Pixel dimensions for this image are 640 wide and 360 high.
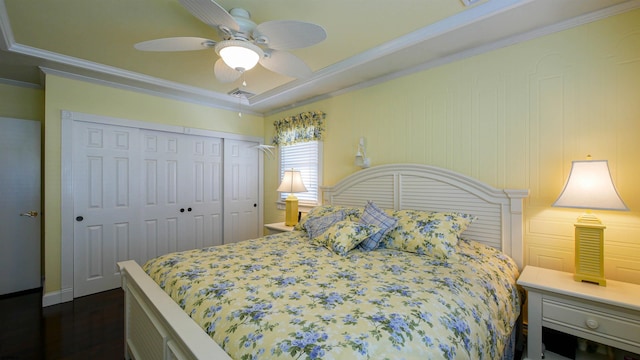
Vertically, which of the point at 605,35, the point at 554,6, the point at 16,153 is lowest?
the point at 16,153

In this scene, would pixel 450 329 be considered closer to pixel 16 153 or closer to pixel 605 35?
pixel 605 35

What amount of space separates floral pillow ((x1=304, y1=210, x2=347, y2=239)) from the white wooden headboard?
528 mm

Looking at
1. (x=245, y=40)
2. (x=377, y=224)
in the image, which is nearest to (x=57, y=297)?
(x=245, y=40)

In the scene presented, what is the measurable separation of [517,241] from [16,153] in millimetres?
5135

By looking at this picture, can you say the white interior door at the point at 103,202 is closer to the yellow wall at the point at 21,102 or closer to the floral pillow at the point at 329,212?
the yellow wall at the point at 21,102

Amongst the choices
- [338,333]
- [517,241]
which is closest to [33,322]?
[338,333]

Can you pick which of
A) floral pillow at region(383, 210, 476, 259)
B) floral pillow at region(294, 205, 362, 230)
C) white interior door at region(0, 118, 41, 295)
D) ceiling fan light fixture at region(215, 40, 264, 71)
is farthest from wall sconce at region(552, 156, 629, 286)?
white interior door at region(0, 118, 41, 295)

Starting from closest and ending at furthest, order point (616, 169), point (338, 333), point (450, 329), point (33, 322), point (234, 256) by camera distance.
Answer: point (338, 333) < point (450, 329) < point (616, 169) < point (234, 256) < point (33, 322)

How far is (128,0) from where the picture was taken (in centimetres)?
191

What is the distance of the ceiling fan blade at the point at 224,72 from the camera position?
2.21 metres

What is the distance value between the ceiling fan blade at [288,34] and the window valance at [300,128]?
1879 millimetres

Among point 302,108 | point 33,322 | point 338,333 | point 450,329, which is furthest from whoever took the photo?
point 302,108

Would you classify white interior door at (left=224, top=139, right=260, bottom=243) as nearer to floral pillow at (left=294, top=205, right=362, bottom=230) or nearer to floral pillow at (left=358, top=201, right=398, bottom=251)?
floral pillow at (left=294, top=205, right=362, bottom=230)

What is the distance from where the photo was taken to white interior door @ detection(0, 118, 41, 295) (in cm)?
308
